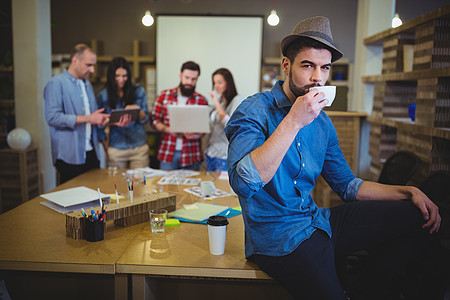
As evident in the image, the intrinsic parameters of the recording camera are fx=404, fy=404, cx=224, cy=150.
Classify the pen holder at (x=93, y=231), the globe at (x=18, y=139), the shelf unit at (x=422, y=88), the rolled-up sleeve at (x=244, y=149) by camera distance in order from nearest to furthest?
the rolled-up sleeve at (x=244, y=149) < the pen holder at (x=93, y=231) < the shelf unit at (x=422, y=88) < the globe at (x=18, y=139)

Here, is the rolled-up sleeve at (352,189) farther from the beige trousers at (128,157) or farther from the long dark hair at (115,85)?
the long dark hair at (115,85)

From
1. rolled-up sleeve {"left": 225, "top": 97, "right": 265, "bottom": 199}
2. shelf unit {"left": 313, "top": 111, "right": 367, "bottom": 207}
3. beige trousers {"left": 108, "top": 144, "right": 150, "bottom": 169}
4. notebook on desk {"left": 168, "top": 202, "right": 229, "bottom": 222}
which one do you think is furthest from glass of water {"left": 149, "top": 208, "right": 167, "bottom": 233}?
shelf unit {"left": 313, "top": 111, "right": 367, "bottom": 207}

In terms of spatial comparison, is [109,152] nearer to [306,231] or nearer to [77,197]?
[77,197]

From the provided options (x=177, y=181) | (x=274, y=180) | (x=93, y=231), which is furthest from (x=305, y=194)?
(x=177, y=181)

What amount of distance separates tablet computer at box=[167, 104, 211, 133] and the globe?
1618 mm

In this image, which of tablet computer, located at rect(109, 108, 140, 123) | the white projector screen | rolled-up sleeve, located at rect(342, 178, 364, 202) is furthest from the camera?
the white projector screen

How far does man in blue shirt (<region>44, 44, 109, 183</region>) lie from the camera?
10.2 ft

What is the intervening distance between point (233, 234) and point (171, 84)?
5.04 m

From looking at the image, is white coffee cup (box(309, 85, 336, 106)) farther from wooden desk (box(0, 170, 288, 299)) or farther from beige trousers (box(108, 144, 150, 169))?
beige trousers (box(108, 144, 150, 169))

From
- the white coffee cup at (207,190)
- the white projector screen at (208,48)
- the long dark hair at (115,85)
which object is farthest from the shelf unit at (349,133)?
the white projector screen at (208,48)

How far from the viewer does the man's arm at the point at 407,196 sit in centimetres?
164

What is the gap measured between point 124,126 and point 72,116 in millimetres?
458

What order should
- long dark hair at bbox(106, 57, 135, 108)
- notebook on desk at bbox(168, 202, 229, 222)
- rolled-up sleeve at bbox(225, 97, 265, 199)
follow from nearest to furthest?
rolled-up sleeve at bbox(225, 97, 265, 199) → notebook on desk at bbox(168, 202, 229, 222) → long dark hair at bbox(106, 57, 135, 108)

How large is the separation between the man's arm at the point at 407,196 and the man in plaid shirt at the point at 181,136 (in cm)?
197
